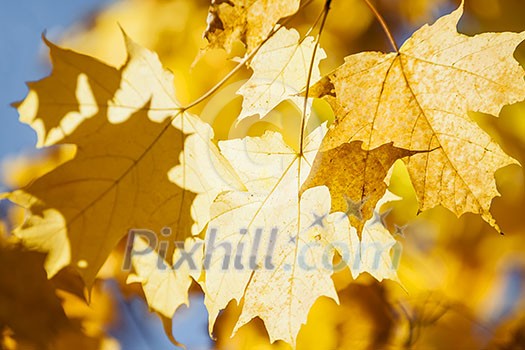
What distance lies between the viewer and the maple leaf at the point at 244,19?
0.82m

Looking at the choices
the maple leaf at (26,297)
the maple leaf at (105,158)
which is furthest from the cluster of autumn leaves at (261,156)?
the maple leaf at (26,297)

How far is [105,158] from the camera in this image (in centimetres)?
82

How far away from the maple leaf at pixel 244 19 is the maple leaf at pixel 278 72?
10 cm

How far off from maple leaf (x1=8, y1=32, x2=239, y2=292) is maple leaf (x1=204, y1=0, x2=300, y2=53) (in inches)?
4.3

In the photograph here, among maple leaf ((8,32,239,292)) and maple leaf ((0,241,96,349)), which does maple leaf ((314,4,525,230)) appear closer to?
maple leaf ((8,32,239,292))

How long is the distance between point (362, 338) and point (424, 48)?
1.37 m

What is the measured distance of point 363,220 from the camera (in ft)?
2.70

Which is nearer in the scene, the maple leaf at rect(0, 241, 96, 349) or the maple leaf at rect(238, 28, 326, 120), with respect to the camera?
the maple leaf at rect(238, 28, 326, 120)

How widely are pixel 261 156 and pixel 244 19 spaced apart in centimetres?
26

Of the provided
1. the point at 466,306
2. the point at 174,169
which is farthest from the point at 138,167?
the point at 466,306

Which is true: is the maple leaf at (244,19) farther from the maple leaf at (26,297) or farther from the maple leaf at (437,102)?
the maple leaf at (26,297)

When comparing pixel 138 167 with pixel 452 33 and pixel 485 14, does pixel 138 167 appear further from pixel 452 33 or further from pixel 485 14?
pixel 485 14

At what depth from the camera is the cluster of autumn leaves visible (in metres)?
0.79

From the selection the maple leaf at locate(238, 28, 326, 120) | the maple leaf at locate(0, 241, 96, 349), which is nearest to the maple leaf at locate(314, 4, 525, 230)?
the maple leaf at locate(238, 28, 326, 120)
